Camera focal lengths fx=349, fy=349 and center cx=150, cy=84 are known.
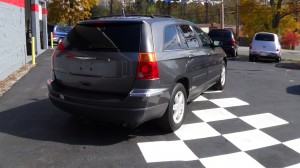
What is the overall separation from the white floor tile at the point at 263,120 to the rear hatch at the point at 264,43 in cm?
1344

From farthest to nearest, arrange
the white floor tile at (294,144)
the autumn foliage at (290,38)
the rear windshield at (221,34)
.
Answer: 1. the autumn foliage at (290,38)
2. the rear windshield at (221,34)
3. the white floor tile at (294,144)

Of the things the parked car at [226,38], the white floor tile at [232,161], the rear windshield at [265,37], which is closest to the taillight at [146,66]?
Answer: the white floor tile at [232,161]

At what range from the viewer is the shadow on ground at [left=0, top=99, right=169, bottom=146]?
496 centimetres

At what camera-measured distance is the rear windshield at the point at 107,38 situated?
4.68 m

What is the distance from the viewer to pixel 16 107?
6656 mm

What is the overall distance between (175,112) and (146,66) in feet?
3.78

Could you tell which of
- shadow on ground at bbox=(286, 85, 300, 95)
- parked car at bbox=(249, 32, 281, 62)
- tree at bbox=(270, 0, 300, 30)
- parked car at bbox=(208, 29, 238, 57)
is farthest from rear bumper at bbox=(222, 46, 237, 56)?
tree at bbox=(270, 0, 300, 30)

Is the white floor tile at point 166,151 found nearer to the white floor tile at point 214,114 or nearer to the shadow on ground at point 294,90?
the white floor tile at point 214,114

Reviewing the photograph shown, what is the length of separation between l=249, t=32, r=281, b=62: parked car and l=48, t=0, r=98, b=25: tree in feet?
103

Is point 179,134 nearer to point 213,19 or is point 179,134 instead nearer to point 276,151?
point 276,151

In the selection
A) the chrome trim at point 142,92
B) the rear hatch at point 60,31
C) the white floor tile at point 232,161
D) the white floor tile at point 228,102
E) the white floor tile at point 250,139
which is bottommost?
the white floor tile at point 232,161

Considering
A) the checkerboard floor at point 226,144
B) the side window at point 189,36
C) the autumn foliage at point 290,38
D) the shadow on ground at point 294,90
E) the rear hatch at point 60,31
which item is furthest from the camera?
the autumn foliage at point 290,38

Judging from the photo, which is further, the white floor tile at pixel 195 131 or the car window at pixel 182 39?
the car window at pixel 182 39

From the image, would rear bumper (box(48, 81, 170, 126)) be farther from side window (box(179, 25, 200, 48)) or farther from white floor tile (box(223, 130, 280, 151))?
side window (box(179, 25, 200, 48))
